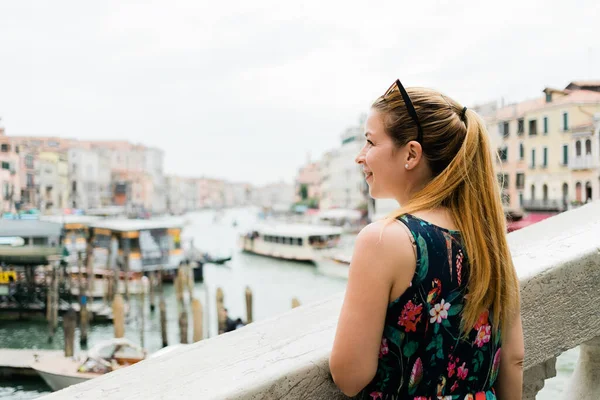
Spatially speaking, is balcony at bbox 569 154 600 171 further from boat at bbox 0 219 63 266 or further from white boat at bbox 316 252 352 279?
boat at bbox 0 219 63 266

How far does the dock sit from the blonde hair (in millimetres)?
8664

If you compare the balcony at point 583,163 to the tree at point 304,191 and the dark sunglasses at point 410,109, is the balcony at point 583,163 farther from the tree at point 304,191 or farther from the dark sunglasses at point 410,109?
the tree at point 304,191

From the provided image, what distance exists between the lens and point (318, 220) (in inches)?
1437

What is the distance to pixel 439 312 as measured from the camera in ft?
2.27

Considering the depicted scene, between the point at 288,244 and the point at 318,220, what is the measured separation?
1009 cm

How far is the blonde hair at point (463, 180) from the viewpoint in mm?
745

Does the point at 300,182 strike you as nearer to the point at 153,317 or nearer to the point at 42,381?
the point at 153,317

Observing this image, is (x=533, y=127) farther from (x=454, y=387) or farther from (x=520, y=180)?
(x=454, y=387)

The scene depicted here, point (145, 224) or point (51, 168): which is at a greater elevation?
point (51, 168)

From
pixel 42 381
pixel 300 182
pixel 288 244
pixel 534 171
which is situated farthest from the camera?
pixel 300 182

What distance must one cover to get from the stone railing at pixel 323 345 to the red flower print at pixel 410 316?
0.12m

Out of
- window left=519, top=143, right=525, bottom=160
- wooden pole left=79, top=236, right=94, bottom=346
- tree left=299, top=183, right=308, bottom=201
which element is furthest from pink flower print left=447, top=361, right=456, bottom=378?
tree left=299, top=183, right=308, bottom=201

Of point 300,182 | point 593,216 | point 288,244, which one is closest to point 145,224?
point 288,244

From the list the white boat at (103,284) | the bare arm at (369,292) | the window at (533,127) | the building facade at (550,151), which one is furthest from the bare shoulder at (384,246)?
the window at (533,127)
